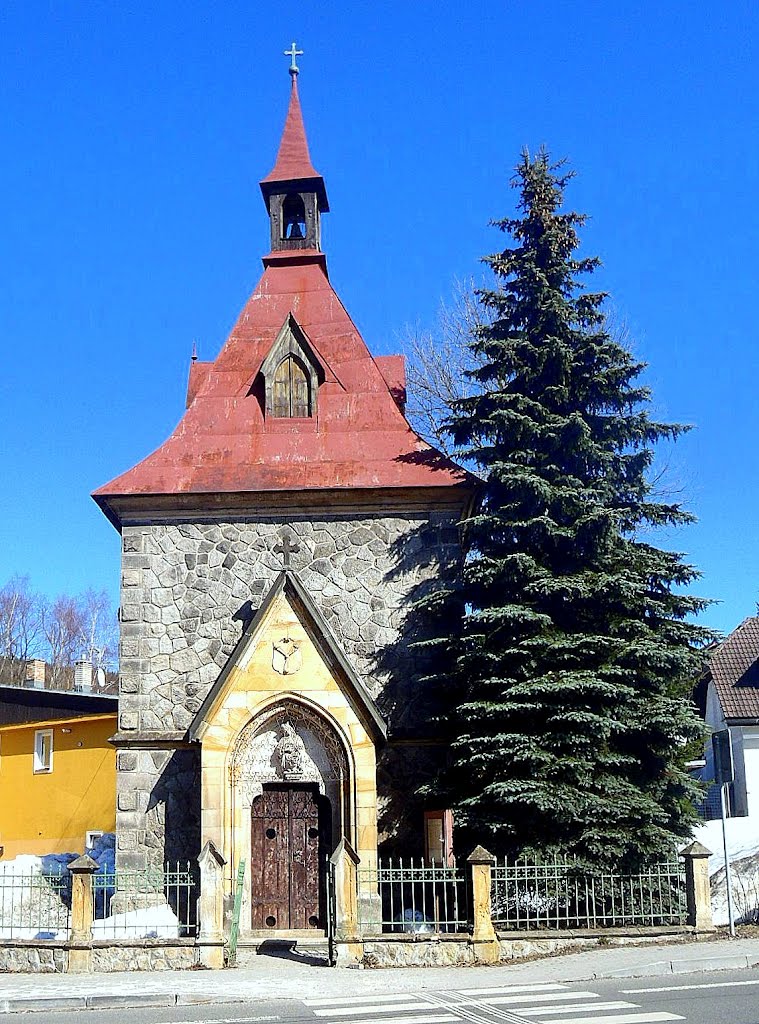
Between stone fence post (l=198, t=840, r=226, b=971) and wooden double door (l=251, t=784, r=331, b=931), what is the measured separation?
180 cm

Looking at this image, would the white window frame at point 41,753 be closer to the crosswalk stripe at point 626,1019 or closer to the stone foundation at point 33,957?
the stone foundation at point 33,957

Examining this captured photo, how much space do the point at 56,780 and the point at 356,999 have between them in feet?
71.3

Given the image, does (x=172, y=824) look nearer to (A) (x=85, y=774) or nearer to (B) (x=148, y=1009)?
(B) (x=148, y=1009)

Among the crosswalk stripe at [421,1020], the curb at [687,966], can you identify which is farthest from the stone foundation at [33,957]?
the curb at [687,966]

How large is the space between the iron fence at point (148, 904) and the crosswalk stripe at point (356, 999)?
320 cm

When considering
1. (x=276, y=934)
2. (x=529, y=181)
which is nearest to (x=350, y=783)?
(x=276, y=934)

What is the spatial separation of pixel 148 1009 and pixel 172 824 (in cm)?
571

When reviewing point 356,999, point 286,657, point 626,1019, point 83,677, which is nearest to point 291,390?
point 286,657

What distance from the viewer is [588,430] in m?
16.3

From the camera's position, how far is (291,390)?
1930cm

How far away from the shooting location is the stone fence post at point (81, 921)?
43.7 ft

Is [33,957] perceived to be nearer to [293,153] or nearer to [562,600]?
[562,600]

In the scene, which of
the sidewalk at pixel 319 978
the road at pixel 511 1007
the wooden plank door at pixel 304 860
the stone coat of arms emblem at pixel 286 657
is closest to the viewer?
the road at pixel 511 1007

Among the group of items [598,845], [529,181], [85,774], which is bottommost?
[598,845]
